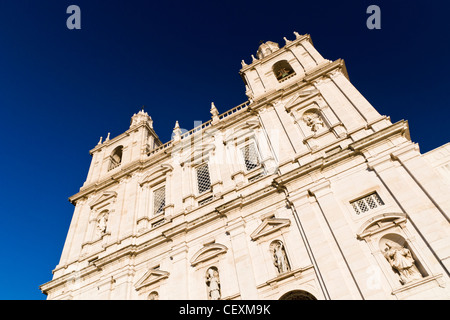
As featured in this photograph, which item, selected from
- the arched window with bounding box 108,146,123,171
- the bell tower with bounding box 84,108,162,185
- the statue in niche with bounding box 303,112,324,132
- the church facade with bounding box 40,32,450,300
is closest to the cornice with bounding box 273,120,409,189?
the church facade with bounding box 40,32,450,300

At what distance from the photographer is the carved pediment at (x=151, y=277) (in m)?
17.1

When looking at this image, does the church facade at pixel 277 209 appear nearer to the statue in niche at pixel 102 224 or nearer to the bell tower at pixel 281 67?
the bell tower at pixel 281 67

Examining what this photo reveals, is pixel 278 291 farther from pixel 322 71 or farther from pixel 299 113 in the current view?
pixel 322 71

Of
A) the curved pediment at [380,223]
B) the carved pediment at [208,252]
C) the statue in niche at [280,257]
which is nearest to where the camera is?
the curved pediment at [380,223]


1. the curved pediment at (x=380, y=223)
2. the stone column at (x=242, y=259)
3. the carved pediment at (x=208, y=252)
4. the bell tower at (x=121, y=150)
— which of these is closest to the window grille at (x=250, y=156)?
the stone column at (x=242, y=259)

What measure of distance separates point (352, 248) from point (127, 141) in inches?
868

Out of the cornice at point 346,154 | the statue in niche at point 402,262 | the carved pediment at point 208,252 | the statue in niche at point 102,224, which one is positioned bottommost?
the statue in niche at point 402,262

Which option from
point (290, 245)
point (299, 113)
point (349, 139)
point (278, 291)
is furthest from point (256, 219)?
point (299, 113)

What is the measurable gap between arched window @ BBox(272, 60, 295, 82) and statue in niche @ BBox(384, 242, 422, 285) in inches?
693

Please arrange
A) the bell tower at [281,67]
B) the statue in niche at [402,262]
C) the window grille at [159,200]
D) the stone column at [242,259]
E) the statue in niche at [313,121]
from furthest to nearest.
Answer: the bell tower at [281,67] → the window grille at [159,200] → the statue in niche at [313,121] → the stone column at [242,259] → the statue in niche at [402,262]

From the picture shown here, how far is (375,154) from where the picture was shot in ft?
51.3

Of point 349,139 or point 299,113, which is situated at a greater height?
point 299,113

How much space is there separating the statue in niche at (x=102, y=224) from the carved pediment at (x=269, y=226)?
11.3 m

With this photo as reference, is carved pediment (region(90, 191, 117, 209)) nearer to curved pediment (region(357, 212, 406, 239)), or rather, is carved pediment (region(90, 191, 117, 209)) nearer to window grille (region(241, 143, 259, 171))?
window grille (region(241, 143, 259, 171))
